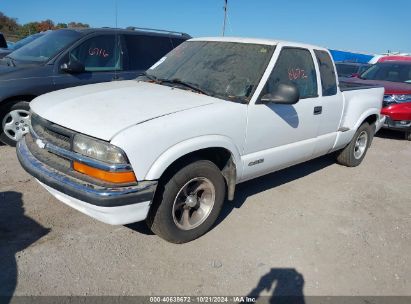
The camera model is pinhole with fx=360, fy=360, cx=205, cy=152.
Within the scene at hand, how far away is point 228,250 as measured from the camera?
131 inches

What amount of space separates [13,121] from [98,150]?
10.8 ft

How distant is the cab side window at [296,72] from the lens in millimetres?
3776

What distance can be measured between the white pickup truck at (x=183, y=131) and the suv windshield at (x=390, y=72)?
16.5 feet

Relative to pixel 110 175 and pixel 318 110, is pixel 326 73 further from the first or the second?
pixel 110 175

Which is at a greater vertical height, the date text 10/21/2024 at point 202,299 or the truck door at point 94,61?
the truck door at point 94,61

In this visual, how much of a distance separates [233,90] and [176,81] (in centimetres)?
66

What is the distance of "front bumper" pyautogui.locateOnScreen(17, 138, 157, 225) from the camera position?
8.81ft

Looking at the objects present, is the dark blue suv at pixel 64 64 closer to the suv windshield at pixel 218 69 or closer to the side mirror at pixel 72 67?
the side mirror at pixel 72 67

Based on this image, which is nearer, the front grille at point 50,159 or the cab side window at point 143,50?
the front grille at point 50,159

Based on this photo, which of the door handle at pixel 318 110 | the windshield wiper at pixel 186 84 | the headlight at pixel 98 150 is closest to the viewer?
the headlight at pixel 98 150

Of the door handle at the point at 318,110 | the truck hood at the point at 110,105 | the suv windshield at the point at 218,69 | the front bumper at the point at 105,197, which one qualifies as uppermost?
the suv windshield at the point at 218,69

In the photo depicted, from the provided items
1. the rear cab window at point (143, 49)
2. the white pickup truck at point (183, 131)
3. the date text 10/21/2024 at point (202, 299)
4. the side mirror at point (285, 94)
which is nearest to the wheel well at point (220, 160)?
the white pickup truck at point (183, 131)

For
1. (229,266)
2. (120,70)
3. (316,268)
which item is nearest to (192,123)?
(229,266)

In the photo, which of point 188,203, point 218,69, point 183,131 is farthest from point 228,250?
point 218,69
